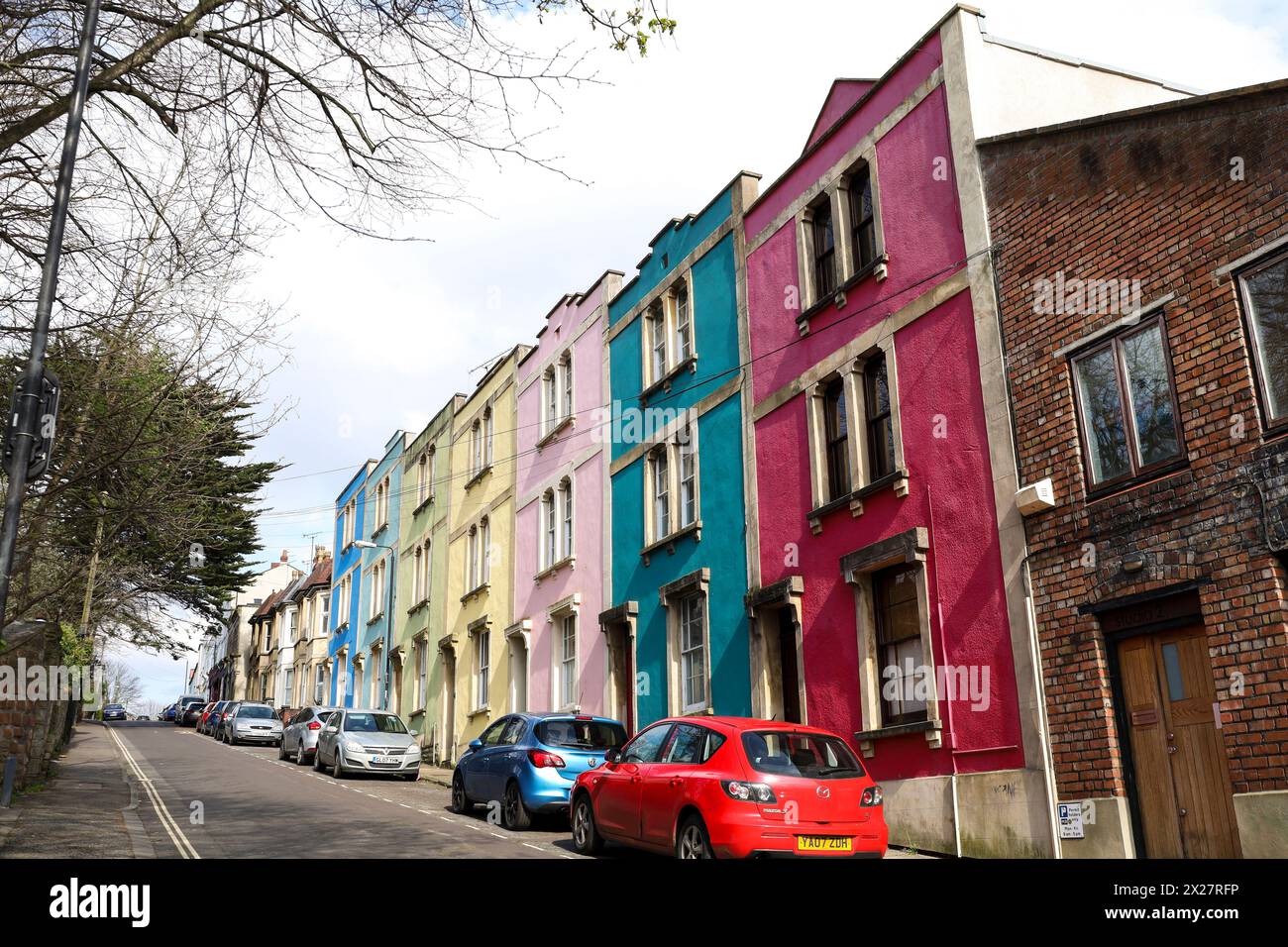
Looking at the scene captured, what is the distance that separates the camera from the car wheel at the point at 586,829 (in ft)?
43.3

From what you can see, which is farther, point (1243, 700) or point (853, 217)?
point (853, 217)

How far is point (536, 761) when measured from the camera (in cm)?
1603

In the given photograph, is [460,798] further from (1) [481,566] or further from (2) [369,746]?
(1) [481,566]

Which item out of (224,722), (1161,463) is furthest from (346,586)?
(1161,463)

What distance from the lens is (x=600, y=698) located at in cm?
2289

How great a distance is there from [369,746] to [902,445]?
50.2 feet

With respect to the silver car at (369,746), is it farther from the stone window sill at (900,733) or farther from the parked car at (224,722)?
the parked car at (224,722)

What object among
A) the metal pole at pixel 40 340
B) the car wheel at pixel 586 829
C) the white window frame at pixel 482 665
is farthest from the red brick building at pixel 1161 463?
the white window frame at pixel 482 665

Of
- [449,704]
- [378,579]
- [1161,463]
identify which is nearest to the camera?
[1161,463]

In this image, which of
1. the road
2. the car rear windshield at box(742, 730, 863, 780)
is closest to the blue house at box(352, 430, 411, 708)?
the road

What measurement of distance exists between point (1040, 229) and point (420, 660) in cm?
2664
